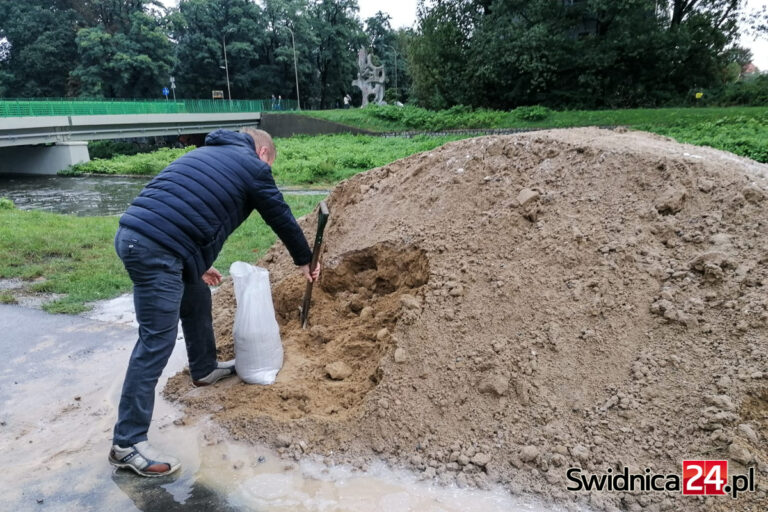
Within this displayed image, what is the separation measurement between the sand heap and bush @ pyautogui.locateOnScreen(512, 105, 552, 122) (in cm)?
1794

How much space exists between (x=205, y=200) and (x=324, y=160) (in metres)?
12.7

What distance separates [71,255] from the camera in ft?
20.0

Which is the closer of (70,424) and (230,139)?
(230,139)

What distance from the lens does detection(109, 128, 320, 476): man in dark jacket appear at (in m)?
2.35

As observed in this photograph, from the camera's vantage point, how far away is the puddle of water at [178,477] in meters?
2.19

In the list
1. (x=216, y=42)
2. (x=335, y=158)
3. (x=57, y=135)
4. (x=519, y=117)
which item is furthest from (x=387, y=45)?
(x=335, y=158)

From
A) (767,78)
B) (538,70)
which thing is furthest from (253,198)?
(767,78)

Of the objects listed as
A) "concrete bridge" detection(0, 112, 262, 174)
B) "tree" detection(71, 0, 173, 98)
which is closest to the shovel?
"concrete bridge" detection(0, 112, 262, 174)

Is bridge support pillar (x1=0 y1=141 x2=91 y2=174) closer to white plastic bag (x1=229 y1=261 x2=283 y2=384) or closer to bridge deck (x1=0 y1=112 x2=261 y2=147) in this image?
bridge deck (x1=0 y1=112 x2=261 y2=147)

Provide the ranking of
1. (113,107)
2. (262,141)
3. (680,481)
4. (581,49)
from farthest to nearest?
(113,107), (581,49), (262,141), (680,481)

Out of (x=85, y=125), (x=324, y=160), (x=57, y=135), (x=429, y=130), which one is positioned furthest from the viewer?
(x=429, y=130)

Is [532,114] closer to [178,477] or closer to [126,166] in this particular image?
[126,166]

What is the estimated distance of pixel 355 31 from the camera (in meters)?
43.1

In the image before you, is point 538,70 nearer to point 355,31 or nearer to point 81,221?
point 81,221
